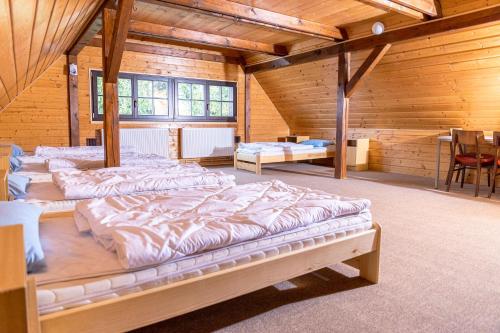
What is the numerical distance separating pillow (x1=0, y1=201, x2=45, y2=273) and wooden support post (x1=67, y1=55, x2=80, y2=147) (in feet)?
15.3

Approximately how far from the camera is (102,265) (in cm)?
125

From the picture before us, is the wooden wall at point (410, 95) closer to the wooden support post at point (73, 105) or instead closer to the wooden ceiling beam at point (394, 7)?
the wooden ceiling beam at point (394, 7)

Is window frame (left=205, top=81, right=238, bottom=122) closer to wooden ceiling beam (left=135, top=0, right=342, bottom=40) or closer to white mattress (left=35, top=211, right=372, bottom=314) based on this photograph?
wooden ceiling beam (left=135, top=0, right=342, bottom=40)

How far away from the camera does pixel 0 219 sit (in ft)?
4.24

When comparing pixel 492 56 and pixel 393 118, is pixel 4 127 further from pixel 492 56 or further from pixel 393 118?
pixel 492 56

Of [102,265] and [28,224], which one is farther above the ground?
[28,224]

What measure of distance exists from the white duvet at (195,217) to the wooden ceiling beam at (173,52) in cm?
472

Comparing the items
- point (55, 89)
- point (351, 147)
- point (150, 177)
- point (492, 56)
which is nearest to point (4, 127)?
point (55, 89)

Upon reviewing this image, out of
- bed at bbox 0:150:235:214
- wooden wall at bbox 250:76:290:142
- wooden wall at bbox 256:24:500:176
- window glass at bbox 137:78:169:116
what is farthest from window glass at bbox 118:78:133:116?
bed at bbox 0:150:235:214

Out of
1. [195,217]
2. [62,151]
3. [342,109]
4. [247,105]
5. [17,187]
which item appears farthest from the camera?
[247,105]

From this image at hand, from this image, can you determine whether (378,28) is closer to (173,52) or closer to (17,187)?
(173,52)

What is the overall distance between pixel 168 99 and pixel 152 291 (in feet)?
19.0

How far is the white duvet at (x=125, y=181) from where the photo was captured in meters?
2.41

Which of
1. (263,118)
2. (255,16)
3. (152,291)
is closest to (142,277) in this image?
(152,291)
